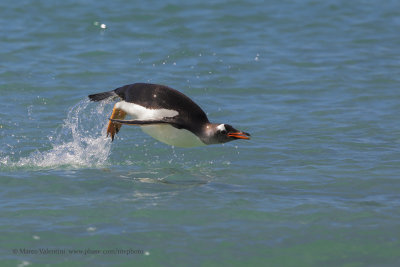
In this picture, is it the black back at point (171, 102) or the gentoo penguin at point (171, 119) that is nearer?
the gentoo penguin at point (171, 119)

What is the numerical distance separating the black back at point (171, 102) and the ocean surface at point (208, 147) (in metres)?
0.59

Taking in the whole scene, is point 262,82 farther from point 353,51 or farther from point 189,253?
point 189,253

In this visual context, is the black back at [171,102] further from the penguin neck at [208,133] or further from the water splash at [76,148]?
the water splash at [76,148]

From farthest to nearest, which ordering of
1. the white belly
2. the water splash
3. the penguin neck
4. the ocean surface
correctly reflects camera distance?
the water splash, the white belly, the penguin neck, the ocean surface

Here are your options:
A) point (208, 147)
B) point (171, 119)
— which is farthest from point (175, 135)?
point (208, 147)

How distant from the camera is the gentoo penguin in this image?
6.68m

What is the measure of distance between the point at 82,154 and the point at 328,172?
2.76 m

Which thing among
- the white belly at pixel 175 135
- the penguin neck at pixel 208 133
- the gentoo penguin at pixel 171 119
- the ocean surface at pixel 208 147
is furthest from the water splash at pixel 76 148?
the penguin neck at pixel 208 133

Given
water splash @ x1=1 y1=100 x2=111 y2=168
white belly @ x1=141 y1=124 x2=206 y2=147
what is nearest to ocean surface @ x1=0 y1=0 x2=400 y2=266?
water splash @ x1=1 y1=100 x2=111 y2=168

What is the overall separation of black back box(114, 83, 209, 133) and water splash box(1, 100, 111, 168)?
33.8 inches

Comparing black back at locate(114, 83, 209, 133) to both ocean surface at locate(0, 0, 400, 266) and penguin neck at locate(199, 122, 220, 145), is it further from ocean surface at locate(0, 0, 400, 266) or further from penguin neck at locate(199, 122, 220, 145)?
ocean surface at locate(0, 0, 400, 266)

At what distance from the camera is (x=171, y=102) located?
6980 mm

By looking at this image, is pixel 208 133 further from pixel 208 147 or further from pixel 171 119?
pixel 208 147

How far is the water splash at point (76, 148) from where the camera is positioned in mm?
7555
